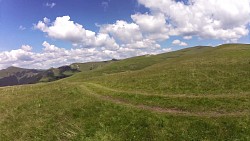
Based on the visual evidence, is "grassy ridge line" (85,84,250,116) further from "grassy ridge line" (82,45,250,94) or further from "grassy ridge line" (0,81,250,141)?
"grassy ridge line" (82,45,250,94)

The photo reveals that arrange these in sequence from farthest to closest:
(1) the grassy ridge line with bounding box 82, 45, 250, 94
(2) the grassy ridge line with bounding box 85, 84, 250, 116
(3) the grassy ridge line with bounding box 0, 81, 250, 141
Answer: (1) the grassy ridge line with bounding box 82, 45, 250, 94 < (2) the grassy ridge line with bounding box 85, 84, 250, 116 < (3) the grassy ridge line with bounding box 0, 81, 250, 141

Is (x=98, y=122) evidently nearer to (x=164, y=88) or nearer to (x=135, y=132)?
(x=135, y=132)

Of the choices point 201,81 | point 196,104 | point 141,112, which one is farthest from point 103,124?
point 201,81

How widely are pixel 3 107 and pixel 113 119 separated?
79.8 ft

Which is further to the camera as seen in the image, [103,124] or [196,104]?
[196,104]

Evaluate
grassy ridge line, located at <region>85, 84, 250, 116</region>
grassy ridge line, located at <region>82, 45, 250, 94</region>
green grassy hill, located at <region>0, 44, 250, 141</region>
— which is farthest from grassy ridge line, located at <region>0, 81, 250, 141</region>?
grassy ridge line, located at <region>82, 45, 250, 94</region>

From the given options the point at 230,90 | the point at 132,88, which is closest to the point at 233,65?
the point at 230,90

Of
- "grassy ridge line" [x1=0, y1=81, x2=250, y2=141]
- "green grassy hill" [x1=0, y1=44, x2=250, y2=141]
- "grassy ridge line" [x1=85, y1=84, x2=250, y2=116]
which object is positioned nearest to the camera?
"grassy ridge line" [x1=0, y1=81, x2=250, y2=141]

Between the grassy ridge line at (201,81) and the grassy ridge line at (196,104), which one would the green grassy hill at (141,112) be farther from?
the grassy ridge line at (201,81)

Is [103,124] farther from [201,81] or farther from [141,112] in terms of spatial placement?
[201,81]

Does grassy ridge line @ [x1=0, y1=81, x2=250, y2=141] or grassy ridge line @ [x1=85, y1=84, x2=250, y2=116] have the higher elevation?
grassy ridge line @ [x1=85, y1=84, x2=250, y2=116]

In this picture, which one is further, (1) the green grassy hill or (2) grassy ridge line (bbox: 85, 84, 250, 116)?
(2) grassy ridge line (bbox: 85, 84, 250, 116)

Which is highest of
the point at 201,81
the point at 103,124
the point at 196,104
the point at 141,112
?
the point at 201,81

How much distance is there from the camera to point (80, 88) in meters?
57.7
